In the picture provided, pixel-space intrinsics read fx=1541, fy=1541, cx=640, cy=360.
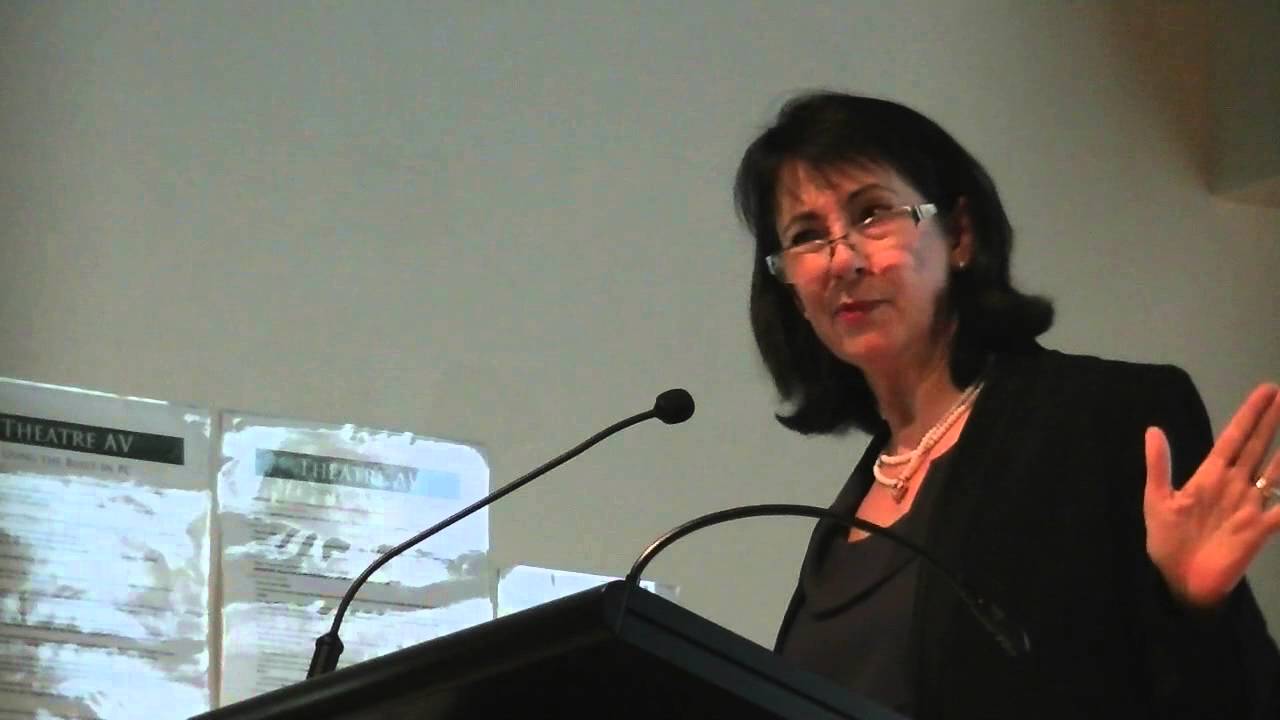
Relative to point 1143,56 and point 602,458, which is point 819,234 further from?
point 1143,56

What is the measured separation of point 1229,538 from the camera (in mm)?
1116

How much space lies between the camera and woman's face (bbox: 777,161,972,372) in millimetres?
1562

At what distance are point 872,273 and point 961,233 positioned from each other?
0.48 feet

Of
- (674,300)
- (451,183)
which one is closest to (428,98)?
(451,183)

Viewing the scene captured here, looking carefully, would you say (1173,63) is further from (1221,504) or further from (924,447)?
(1221,504)

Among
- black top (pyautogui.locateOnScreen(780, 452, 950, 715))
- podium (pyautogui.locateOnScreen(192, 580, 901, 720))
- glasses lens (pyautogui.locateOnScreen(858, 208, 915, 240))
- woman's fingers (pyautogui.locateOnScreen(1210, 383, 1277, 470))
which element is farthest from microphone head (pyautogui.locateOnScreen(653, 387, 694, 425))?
podium (pyautogui.locateOnScreen(192, 580, 901, 720))

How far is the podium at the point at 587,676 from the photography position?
69 cm

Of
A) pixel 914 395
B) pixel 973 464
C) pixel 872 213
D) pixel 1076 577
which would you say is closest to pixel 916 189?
pixel 872 213

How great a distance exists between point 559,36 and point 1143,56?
136 centimetres

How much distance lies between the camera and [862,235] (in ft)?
5.25

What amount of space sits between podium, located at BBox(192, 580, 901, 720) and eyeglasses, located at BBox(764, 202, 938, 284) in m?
0.89

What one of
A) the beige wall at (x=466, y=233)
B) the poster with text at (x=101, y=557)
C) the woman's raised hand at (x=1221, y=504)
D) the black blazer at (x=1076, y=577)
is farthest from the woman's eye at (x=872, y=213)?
the poster with text at (x=101, y=557)

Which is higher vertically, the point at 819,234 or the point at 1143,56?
the point at 1143,56

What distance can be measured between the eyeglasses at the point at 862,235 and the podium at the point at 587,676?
2.91 ft
